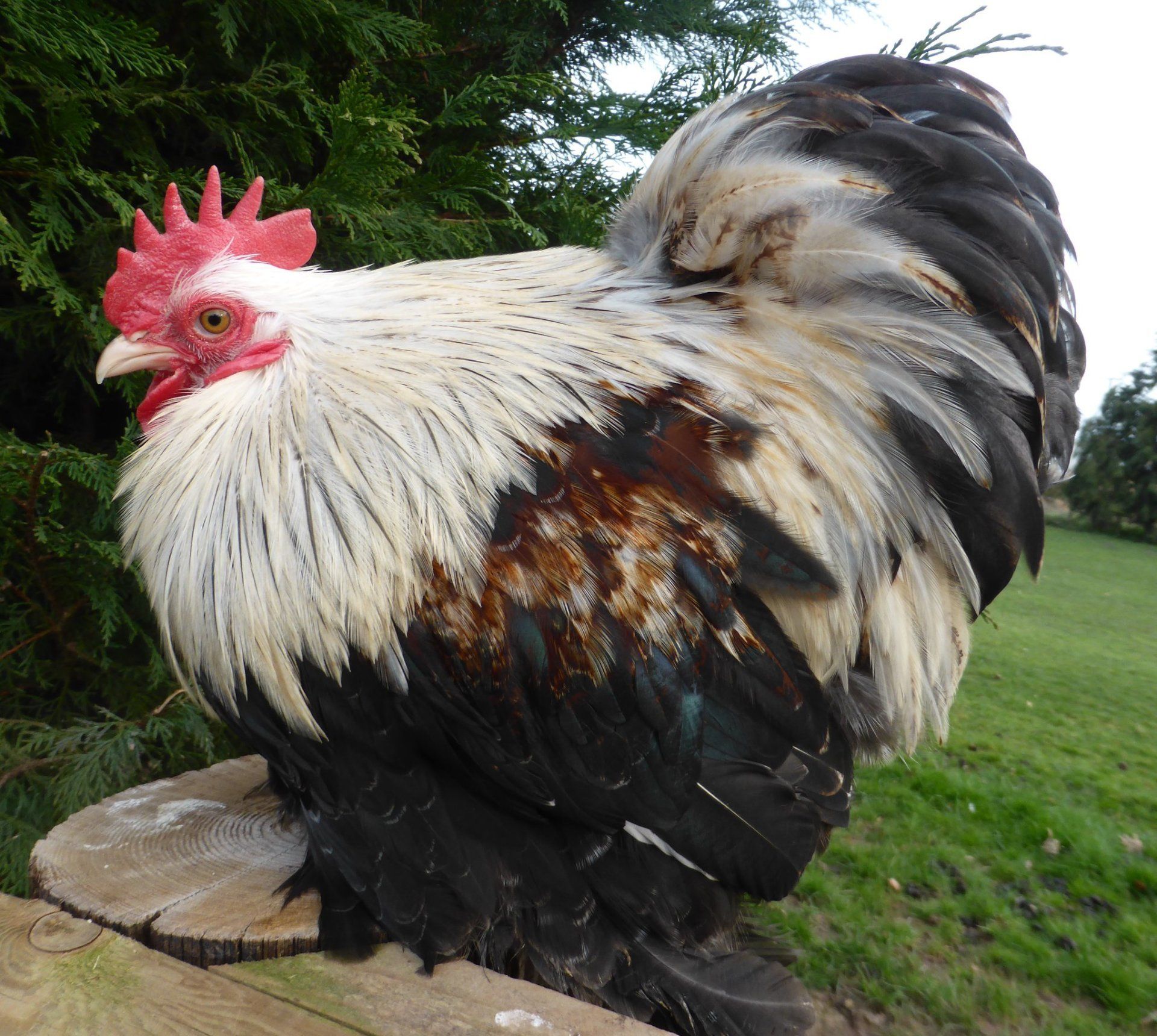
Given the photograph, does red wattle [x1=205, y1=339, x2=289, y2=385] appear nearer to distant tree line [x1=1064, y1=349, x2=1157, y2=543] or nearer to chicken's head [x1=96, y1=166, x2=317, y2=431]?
chicken's head [x1=96, y1=166, x2=317, y2=431]

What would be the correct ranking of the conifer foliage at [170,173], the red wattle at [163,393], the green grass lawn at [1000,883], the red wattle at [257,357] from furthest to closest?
1. the green grass lawn at [1000,883]
2. the conifer foliage at [170,173]
3. the red wattle at [163,393]
4. the red wattle at [257,357]

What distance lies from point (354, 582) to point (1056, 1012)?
2856 millimetres

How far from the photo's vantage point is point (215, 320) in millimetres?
1798

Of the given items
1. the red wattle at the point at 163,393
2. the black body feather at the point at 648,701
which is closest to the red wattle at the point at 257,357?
the red wattle at the point at 163,393

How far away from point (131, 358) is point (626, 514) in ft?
3.95

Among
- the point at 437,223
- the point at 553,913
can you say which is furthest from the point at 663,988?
the point at 437,223

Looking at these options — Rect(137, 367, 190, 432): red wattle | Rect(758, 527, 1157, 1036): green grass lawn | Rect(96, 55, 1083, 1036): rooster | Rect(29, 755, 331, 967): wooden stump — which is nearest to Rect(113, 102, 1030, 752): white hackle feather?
Rect(96, 55, 1083, 1036): rooster

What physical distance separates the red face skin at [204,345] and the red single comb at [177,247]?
3.1 inches

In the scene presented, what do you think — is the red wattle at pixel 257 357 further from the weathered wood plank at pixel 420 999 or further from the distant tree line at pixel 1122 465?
the distant tree line at pixel 1122 465

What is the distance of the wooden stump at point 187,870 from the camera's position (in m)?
1.46

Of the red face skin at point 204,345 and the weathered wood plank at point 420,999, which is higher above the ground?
the red face skin at point 204,345

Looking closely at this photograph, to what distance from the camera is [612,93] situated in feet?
11.3

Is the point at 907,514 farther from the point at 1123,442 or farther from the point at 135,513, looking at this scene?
the point at 1123,442

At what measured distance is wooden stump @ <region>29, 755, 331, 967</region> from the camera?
1.46 meters
